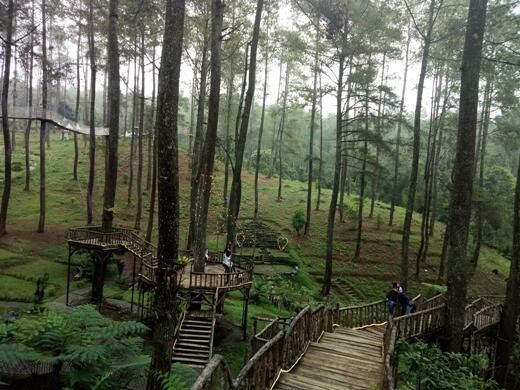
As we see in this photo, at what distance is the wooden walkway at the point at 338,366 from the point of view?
6.56 meters

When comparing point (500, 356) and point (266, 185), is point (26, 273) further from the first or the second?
point (266, 185)

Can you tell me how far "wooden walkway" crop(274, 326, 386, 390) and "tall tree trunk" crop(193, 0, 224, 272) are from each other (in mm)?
6415

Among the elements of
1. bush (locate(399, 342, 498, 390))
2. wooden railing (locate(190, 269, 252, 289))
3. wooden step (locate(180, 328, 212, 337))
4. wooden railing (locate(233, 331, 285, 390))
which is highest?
wooden railing (locate(233, 331, 285, 390))

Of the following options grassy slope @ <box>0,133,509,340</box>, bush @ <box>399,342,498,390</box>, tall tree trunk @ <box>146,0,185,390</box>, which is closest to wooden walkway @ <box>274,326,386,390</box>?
bush @ <box>399,342,498,390</box>

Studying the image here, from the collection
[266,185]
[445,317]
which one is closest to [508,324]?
[445,317]

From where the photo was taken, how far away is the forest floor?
18.3 m

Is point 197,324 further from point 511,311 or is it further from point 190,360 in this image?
point 511,311

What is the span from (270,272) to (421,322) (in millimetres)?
13171

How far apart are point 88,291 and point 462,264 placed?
48.5ft

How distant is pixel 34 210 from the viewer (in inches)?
1072

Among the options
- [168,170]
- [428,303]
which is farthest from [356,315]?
[168,170]

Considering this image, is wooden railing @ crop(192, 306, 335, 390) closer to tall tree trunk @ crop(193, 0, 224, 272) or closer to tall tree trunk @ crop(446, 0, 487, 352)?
tall tree trunk @ crop(446, 0, 487, 352)

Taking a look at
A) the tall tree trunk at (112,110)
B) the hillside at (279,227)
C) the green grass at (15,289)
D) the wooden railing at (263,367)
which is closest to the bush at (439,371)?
the wooden railing at (263,367)

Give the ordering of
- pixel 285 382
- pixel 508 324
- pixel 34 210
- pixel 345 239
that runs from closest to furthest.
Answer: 1. pixel 285 382
2. pixel 508 324
3. pixel 34 210
4. pixel 345 239
